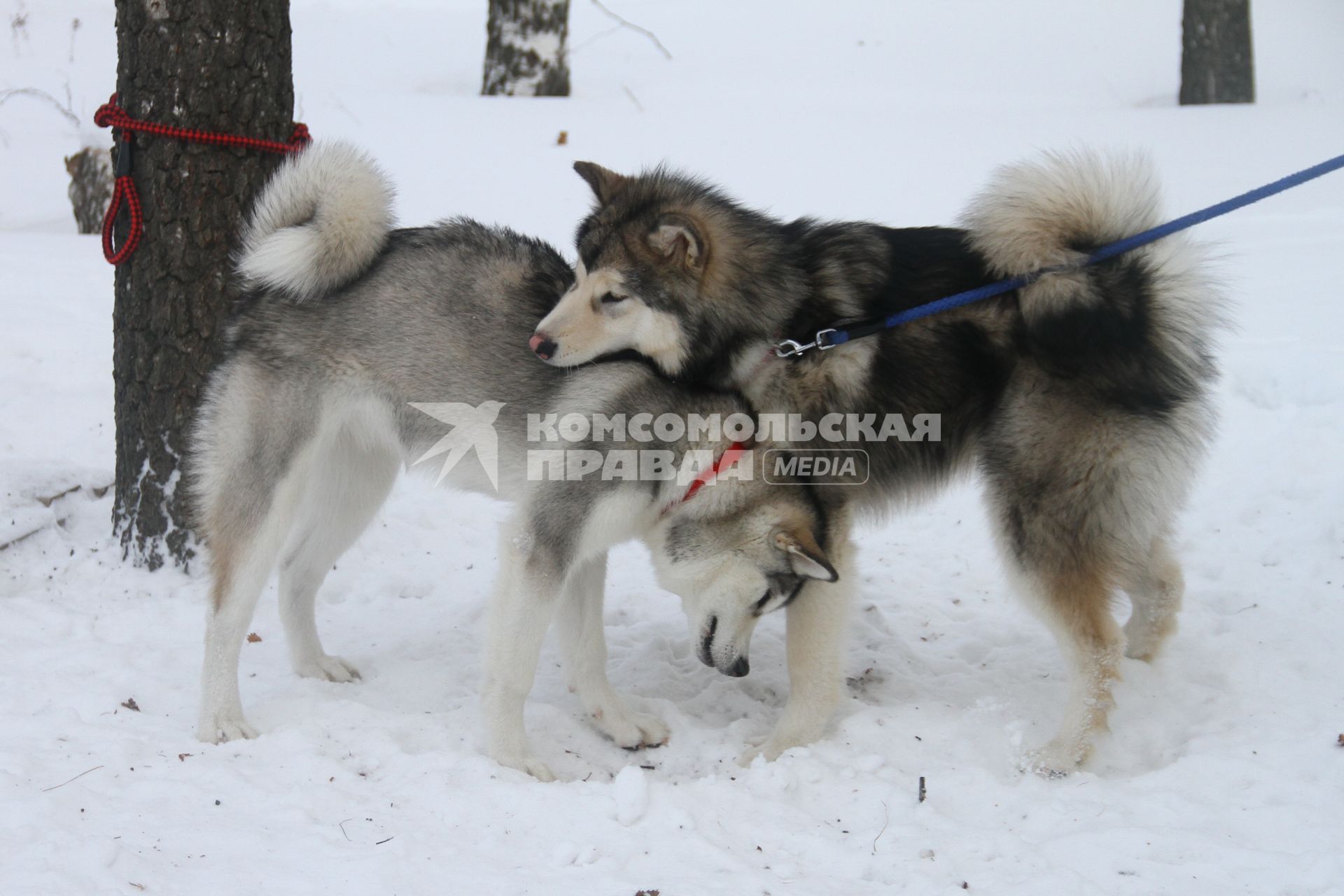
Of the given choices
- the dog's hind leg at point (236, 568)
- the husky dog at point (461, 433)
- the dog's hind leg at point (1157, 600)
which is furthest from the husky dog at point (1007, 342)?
the dog's hind leg at point (236, 568)

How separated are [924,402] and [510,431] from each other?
1.39 meters

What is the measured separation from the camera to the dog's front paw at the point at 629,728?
11.5 feet

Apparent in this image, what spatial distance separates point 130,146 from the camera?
157 inches

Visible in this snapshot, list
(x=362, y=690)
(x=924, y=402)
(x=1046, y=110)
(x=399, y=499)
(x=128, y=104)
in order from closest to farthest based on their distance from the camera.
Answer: (x=924, y=402) → (x=362, y=690) → (x=128, y=104) → (x=399, y=499) → (x=1046, y=110)

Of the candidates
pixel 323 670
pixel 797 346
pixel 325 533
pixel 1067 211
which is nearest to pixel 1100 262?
pixel 1067 211

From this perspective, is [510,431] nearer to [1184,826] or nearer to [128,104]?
[128,104]

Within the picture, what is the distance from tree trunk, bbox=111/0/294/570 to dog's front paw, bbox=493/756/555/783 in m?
1.90

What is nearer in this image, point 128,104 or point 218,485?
point 218,485

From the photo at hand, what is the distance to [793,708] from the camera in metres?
3.46

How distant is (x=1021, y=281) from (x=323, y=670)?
9.20 feet

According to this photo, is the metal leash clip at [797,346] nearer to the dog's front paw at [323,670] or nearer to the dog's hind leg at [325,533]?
the dog's hind leg at [325,533]

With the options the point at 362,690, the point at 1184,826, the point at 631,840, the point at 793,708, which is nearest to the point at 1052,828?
the point at 1184,826

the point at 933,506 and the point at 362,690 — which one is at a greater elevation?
→ the point at 933,506

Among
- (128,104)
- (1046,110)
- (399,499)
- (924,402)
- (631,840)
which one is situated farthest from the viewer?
(1046,110)
